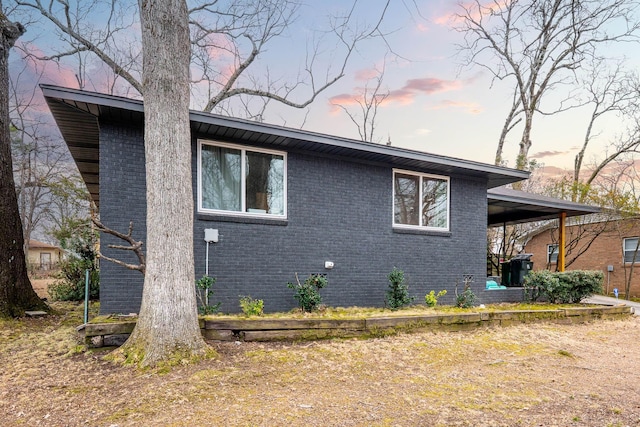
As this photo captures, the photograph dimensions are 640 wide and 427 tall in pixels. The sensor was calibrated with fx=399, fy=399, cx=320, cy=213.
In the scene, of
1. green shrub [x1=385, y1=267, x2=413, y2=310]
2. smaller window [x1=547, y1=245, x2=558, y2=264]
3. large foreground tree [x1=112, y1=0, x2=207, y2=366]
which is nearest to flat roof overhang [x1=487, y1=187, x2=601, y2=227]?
green shrub [x1=385, y1=267, x2=413, y2=310]

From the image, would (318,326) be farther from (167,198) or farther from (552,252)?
(552,252)

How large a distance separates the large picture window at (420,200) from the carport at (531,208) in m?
1.89

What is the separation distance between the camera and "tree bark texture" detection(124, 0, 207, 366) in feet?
15.1

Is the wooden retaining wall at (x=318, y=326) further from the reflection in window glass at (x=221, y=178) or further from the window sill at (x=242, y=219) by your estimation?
the reflection in window glass at (x=221, y=178)

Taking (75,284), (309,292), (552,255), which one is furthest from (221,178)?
(552,255)

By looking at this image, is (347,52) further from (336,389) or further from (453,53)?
(336,389)

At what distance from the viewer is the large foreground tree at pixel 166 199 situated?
4.59 m

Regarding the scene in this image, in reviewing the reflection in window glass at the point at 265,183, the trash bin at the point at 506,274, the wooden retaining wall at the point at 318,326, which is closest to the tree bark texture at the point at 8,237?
the wooden retaining wall at the point at 318,326

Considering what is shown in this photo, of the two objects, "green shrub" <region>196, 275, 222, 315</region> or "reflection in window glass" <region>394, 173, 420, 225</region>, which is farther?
"reflection in window glass" <region>394, 173, 420, 225</region>

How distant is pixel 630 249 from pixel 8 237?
2225 centimetres

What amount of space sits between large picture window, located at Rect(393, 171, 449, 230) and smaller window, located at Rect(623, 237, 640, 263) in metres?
13.8

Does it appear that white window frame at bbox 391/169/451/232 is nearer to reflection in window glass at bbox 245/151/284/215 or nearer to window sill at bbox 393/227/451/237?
window sill at bbox 393/227/451/237

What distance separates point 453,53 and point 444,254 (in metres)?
14.1

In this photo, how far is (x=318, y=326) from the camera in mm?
6020
